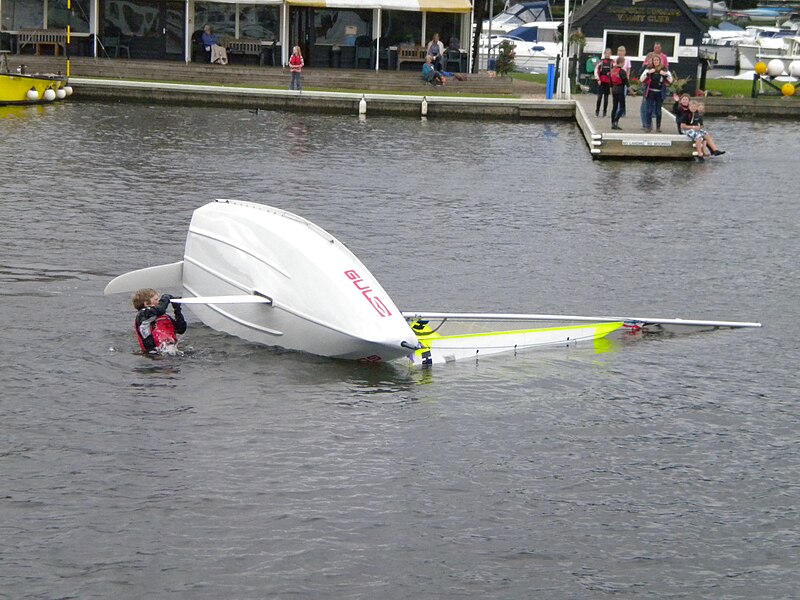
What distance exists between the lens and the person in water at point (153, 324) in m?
15.4

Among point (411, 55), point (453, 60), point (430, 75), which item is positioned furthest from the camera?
point (411, 55)

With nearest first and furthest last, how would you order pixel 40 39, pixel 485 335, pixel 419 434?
pixel 419 434 < pixel 485 335 < pixel 40 39

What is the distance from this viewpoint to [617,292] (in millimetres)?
19422

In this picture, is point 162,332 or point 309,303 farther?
point 162,332

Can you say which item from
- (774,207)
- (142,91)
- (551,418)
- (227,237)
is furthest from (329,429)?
(142,91)

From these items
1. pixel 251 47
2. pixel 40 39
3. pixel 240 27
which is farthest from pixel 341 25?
pixel 40 39

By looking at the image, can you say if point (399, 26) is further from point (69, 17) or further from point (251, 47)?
point (69, 17)

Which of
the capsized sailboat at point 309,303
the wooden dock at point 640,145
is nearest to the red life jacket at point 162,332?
the capsized sailboat at point 309,303

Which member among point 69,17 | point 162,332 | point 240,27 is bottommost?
point 162,332

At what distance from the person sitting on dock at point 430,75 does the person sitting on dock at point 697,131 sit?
14961mm

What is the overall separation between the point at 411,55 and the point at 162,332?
37580 mm

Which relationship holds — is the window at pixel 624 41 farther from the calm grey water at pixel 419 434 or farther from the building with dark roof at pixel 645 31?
the calm grey water at pixel 419 434

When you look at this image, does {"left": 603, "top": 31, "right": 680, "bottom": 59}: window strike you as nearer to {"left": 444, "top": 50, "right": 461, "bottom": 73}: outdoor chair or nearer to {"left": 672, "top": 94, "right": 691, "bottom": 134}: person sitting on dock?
{"left": 444, "top": 50, "right": 461, "bottom": 73}: outdoor chair

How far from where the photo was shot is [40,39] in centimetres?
5034
